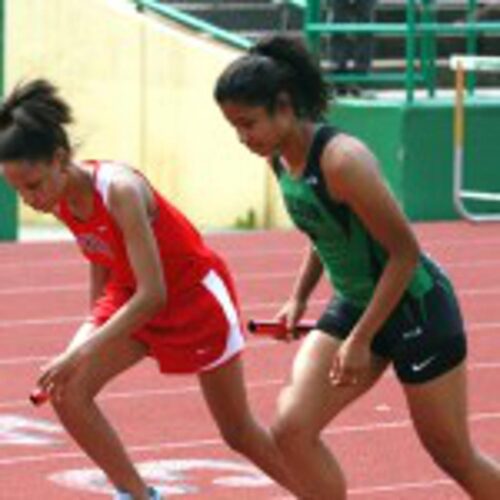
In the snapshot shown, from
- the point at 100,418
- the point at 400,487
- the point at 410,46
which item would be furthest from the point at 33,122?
the point at 410,46

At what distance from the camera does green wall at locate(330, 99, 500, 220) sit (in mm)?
18453

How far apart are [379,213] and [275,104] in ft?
1.37

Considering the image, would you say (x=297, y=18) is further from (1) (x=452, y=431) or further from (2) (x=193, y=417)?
(1) (x=452, y=431)

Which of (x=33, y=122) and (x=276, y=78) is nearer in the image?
(x=276, y=78)

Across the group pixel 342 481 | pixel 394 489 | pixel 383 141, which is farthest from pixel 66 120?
pixel 383 141

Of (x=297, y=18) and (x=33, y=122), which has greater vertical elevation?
(x=33, y=122)

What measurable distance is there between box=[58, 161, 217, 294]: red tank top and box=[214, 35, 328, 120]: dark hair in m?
0.66

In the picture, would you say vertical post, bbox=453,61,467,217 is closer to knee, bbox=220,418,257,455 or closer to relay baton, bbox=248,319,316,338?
knee, bbox=220,418,257,455

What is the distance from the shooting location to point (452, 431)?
6117mm

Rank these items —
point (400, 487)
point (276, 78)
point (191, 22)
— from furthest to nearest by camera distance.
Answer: point (191, 22), point (400, 487), point (276, 78)

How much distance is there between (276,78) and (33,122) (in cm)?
81

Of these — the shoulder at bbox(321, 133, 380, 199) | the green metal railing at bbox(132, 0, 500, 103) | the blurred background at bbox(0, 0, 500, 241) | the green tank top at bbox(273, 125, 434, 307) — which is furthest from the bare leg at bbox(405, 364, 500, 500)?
the green metal railing at bbox(132, 0, 500, 103)

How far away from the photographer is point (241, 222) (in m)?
20.3

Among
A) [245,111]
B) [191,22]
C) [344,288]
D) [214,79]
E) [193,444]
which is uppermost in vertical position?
[245,111]
